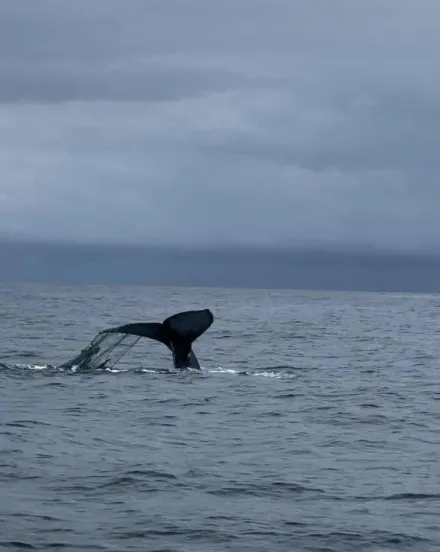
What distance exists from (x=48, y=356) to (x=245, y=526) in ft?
77.5

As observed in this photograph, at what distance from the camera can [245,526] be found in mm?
12211

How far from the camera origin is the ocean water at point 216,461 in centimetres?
1189

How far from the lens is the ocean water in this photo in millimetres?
11891

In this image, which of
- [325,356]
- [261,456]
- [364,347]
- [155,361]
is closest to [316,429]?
[261,456]

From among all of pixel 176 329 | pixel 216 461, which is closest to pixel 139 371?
pixel 176 329

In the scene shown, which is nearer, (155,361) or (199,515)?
(199,515)

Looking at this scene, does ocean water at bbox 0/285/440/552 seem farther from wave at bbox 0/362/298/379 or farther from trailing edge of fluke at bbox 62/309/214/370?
trailing edge of fluke at bbox 62/309/214/370

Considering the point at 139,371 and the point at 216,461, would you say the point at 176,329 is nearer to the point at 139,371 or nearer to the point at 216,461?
the point at 139,371

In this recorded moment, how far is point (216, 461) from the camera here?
1582cm

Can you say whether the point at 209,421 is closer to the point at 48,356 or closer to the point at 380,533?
the point at 380,533

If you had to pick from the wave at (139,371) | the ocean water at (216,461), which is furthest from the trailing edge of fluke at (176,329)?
the wave at (139,371)

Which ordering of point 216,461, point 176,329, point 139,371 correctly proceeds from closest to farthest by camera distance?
point 216,461 < point 176,329 < point 139,371

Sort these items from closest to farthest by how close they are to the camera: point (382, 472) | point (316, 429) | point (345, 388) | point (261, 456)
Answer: point (382, 472), point (261, 456), point (316, 429), point (345, 388)

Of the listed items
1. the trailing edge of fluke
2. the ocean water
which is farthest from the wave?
the trailing edge of fluke
